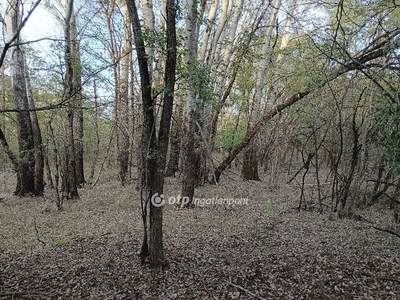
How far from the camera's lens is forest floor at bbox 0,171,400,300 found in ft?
10.1

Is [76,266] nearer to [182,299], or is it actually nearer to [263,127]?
[182,299]

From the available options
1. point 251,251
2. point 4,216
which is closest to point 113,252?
point 251,251

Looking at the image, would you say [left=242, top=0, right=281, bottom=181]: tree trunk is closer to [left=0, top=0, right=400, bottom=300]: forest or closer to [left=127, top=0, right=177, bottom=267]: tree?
[left=0, top=0, right=400, bottom=300]: forest

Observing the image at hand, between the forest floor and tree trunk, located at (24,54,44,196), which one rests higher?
tree trunk, located at (24,54,44,196)

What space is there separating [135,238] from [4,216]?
371cm

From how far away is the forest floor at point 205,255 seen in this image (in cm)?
307

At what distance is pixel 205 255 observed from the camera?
3.92m

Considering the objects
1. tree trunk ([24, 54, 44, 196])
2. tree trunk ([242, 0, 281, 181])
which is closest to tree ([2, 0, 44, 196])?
tree trunk ([24, 54, 44, 196])

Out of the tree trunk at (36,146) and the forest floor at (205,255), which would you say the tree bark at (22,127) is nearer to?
the tree trunk at (36,146)

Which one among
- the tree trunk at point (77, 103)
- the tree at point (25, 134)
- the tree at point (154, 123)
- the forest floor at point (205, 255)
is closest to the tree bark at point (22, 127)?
the tree at point (25, 134)

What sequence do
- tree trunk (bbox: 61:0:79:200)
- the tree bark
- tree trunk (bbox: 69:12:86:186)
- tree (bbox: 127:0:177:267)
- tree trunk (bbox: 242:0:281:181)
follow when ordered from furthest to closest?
1. tree trunk (bbox: 242:0:281:181)
2. the tree bark
3. tree trunk (bbox: 61:0:79:200)
4. tree trunk (bbox: 69:12:86:186)
5. tree (bbox: 127:0:177:267)

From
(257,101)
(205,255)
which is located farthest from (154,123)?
(257,101)

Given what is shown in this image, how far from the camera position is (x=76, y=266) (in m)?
3.61

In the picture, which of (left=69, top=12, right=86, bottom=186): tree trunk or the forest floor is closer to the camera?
the forest floor
